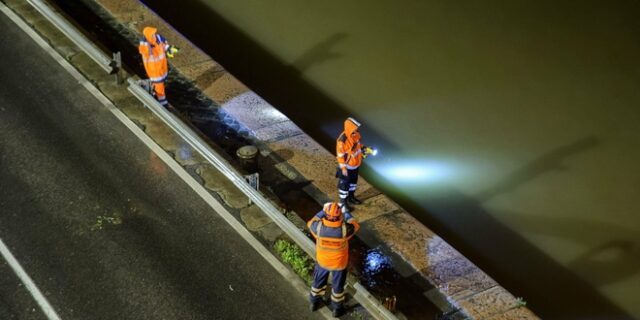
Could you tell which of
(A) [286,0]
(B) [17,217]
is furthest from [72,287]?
(A) [286,0]

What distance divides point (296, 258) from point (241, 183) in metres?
1.44

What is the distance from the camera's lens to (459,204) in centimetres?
1438

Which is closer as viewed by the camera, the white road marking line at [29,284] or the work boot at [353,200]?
the white road marking line at [29,284]

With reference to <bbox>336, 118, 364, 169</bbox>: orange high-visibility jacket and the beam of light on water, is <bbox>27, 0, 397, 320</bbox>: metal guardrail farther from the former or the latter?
the beam of light on water

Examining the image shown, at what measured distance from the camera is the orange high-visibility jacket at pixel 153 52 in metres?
13.8

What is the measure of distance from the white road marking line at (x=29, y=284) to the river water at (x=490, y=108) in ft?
21.7

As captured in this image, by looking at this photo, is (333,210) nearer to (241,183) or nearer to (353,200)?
(241,183)

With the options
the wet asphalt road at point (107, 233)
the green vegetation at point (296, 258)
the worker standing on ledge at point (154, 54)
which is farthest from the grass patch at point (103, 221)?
the worker standing on ledge at point (154, 54)

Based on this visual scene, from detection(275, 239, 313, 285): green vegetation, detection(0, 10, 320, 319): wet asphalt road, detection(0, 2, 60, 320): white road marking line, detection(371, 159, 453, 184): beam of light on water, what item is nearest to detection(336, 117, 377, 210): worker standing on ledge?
detection(275, 239, 313, 285): green vegetation

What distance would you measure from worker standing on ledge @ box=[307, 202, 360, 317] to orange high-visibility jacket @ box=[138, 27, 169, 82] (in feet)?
17.5

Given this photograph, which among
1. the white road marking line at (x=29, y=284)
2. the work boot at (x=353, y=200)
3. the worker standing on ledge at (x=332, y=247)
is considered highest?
the work boot at (x=353, y=200)

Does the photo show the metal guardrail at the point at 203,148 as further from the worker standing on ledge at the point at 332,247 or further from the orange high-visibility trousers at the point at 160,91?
the orange high-visibility trousers at the point at 160,91

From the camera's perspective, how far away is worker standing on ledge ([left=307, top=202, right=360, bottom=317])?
9.67 metres

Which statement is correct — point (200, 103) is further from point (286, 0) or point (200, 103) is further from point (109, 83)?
point (286, 0)
